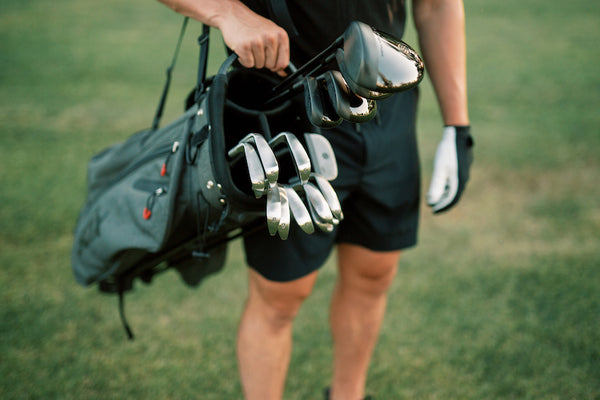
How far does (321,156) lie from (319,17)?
1.19 feet

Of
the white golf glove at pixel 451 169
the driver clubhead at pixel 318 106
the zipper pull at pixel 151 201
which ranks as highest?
the driver clubhead at pixel 318 106

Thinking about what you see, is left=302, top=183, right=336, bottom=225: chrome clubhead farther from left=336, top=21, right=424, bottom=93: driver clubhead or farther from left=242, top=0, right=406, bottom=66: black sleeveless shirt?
left=242, top=0, right=406, bottom=66: black sleeveless shirt

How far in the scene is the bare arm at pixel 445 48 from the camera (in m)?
1.52

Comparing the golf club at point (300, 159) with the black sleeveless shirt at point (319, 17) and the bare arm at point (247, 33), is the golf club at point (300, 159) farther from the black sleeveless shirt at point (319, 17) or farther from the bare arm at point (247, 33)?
the black sleeveless shirt at point (319, 17)

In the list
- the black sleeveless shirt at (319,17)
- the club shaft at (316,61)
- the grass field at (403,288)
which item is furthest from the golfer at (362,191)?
the grass field at (403,288)

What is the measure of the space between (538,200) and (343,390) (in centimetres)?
195

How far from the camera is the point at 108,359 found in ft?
6.59

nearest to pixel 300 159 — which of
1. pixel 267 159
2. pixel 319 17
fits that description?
pixel 267 159

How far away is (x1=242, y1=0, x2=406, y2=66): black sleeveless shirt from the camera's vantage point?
4.24 ft

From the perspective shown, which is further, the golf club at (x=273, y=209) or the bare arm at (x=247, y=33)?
the bare arm at (x=247, y=33)

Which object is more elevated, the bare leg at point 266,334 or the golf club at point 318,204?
the golf club at point 318,204

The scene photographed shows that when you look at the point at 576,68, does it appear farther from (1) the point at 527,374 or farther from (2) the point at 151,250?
(2) the point at 151,250

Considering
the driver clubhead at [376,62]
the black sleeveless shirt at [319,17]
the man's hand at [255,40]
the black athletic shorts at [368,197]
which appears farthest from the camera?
the black athletic shorts at [368,197]

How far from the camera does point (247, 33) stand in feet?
3.65
